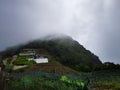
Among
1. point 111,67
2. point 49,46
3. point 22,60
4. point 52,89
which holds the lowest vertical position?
point 52,89

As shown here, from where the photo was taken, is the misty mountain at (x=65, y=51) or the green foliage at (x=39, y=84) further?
the misty mountain at (x=65, y=51)

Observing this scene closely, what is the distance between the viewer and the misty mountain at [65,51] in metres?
68.1

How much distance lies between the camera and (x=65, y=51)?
241 ft

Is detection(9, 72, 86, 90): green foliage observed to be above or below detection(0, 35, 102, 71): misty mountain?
below

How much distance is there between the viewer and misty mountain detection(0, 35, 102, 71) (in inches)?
2681

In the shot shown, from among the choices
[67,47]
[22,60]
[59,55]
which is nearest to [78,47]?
[67,47]

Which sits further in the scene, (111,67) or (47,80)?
(111,67)

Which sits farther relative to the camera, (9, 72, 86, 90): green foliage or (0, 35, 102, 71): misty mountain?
(0, 35, 102, 71): misty mountain

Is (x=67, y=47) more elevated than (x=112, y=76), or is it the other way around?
(x=67, y=47)

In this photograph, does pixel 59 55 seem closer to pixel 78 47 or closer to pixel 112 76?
pixel 78 47

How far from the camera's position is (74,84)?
27438mm

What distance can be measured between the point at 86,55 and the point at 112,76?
46.4 metres

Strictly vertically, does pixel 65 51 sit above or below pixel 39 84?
above

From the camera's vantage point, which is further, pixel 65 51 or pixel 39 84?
pixel 65 51
